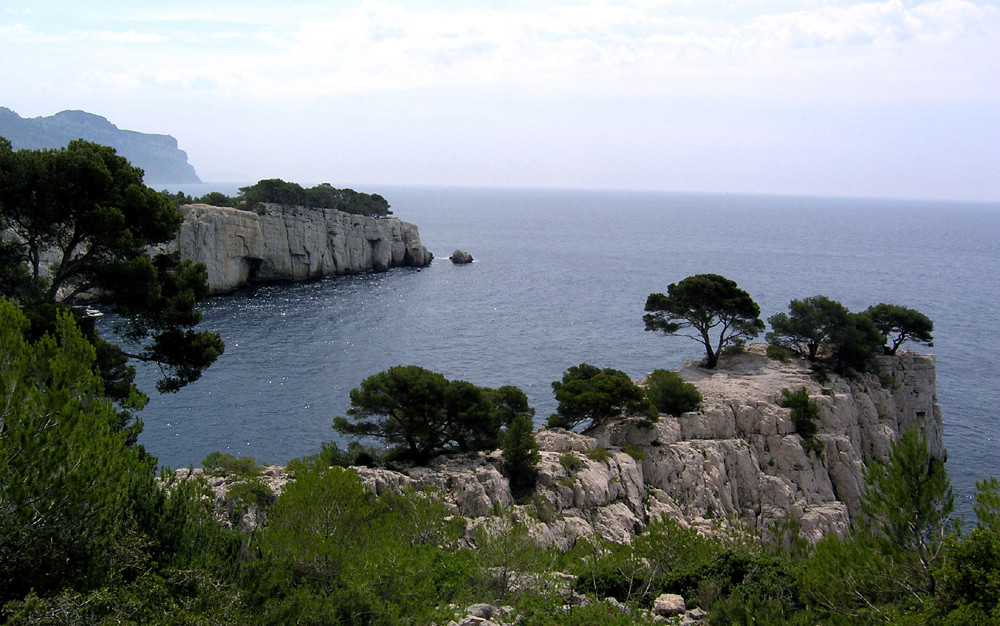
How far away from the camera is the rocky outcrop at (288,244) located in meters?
94.5

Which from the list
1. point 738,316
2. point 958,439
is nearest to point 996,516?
point 738,316

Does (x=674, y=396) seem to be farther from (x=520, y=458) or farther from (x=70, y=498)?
(x=70, y=498)

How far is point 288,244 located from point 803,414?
85.7 metres

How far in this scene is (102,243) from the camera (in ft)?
82.3

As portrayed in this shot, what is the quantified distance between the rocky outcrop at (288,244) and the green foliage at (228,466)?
240ft

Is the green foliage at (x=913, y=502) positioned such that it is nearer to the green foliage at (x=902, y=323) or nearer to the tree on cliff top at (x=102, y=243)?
the tree on cliff top at (x=102, y=243)

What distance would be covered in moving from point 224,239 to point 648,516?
81826 millimetres

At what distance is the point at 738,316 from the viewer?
51.6m

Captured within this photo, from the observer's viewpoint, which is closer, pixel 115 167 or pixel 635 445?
pixel 115 167

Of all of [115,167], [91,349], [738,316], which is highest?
[115,167]

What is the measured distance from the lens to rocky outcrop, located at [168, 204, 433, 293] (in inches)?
3720

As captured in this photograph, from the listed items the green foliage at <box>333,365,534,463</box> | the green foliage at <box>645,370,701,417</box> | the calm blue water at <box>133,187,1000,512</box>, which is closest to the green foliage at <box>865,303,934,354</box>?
the calm blue water at <box>133,187,1000,512</box>

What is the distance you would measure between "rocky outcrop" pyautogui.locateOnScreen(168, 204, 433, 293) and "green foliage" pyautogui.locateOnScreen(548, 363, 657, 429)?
6978 centimetres

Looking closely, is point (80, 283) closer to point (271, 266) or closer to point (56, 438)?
point (56, 438)
